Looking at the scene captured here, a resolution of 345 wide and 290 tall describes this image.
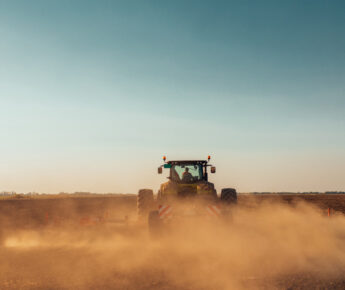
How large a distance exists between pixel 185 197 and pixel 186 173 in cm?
114

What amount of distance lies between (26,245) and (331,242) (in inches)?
387

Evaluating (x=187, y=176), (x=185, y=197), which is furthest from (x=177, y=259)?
(x=187, y=176)

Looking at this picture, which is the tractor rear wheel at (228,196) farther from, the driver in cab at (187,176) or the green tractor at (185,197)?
the driver in cab at (187,176)

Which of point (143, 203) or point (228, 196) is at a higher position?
point (228, 196)

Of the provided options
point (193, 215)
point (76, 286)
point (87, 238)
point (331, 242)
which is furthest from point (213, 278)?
point (87, 238)

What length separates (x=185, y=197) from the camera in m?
12.8

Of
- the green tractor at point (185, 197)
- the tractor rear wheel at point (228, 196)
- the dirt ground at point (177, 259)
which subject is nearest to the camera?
the dirt ground at point (177, 259)

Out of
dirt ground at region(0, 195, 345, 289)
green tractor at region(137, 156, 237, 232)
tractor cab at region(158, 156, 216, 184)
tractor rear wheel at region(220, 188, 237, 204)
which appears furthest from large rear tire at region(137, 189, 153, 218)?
tractor rear wheel at region(220, 188, 237, 204)

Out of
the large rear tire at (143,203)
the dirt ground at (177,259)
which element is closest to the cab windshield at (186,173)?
the large rear tire at (143,203)

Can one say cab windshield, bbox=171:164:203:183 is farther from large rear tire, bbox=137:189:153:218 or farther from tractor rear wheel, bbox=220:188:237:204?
A: large rear tire, bbox=137:189:153:218

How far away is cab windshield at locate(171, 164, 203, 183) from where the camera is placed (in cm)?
1352

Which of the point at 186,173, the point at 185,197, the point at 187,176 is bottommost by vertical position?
the point at 185,197

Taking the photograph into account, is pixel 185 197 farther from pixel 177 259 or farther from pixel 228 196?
pixel 177 259

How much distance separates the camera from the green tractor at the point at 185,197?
11523 millimetres
